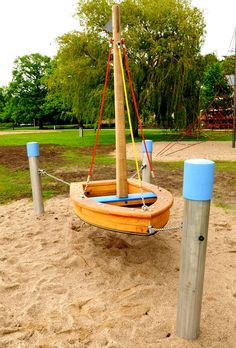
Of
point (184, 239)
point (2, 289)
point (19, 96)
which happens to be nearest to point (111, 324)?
point (184, 239)

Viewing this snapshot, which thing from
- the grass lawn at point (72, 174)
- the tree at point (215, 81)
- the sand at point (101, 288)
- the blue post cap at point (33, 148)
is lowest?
the grass lawn at point (72, 174)

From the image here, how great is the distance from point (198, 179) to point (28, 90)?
136 ft

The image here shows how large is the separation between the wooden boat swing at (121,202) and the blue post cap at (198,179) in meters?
0.87

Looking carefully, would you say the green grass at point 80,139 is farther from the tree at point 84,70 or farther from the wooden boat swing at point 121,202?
the wooden boat swing at point 121,202

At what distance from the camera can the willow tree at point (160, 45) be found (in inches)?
668

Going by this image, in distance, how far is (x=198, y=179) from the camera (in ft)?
5.82

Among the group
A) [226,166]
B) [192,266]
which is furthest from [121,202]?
[226,166]

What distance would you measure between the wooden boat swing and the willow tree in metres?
14.3

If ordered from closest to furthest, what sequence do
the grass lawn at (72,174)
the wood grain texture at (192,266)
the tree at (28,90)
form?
1. the wood grain texture at (192,266)
2. the grass lawn at (72,174)
3. the tree at (28,90)

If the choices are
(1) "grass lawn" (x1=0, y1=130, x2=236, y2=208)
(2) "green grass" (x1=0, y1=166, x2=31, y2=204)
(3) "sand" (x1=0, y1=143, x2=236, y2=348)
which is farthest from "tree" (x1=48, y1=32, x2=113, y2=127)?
(3) "sand" (x1=0, y1=143, x2=236, y2=348)

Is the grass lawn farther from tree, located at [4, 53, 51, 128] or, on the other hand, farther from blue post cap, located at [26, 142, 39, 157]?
tree, located at [4, 53, 51, 128]

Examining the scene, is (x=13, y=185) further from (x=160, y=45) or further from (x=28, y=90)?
(x=28, y=90)

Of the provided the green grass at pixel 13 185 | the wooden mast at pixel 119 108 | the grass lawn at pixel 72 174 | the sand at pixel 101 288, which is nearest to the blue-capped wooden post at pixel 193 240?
the sand at pixel 101 288

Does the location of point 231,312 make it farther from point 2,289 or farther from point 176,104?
point 176,104
